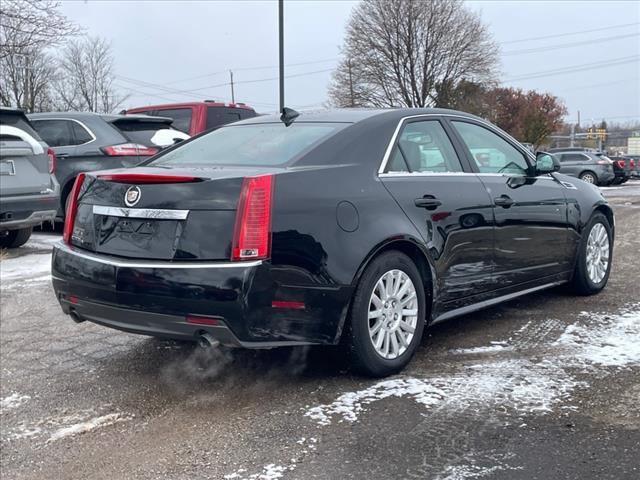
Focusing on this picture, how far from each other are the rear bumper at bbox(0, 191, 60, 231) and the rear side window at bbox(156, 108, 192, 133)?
3.90 meters

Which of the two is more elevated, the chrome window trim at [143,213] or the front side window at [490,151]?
the front side window at [490,151]

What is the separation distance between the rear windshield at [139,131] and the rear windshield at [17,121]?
1.65m

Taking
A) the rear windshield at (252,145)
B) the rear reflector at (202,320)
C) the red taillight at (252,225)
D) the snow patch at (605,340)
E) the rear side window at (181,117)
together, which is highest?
the rear side window at (181,117)

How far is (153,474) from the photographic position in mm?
2947

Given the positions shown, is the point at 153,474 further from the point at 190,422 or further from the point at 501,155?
the point at 501,155

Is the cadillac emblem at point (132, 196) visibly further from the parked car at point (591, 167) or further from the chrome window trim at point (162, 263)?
the parked car at point (591, 167)

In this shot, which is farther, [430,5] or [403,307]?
[430,5]

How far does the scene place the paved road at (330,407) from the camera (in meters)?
2.97

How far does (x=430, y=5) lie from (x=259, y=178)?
38.7 meters

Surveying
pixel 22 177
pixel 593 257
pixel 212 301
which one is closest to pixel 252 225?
pixel 212 301

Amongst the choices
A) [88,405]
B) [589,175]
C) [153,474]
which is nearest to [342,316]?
[153,474]

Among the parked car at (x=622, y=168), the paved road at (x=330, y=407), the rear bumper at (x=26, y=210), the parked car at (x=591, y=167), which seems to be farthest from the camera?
the parked car at (x=622, y=168)

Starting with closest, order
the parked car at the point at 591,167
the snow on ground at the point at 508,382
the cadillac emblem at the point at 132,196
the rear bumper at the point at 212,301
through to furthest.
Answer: the rear bumper at the point at 212,301
the snow on ground at the point at 508,382
the cadillac emblem at the point at 132,196
the parked car at the point at 591,167

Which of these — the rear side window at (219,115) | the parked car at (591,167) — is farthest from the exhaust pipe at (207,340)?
the parked car at (591,167)
